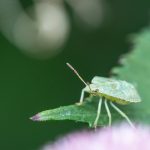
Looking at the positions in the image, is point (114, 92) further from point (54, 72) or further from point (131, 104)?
point (54, 72)

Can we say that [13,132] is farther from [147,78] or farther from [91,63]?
[147,78]

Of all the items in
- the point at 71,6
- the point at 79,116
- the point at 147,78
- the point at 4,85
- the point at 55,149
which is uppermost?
the point at 71,6

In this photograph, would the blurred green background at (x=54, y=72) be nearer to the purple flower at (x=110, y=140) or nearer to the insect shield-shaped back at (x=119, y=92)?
the insect shield-shaped back at (x=119, y=92)

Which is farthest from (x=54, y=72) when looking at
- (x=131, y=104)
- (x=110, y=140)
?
(x=110, y=140)

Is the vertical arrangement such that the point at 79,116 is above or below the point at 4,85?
below

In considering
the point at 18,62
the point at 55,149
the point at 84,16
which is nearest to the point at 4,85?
the point at 18,62
